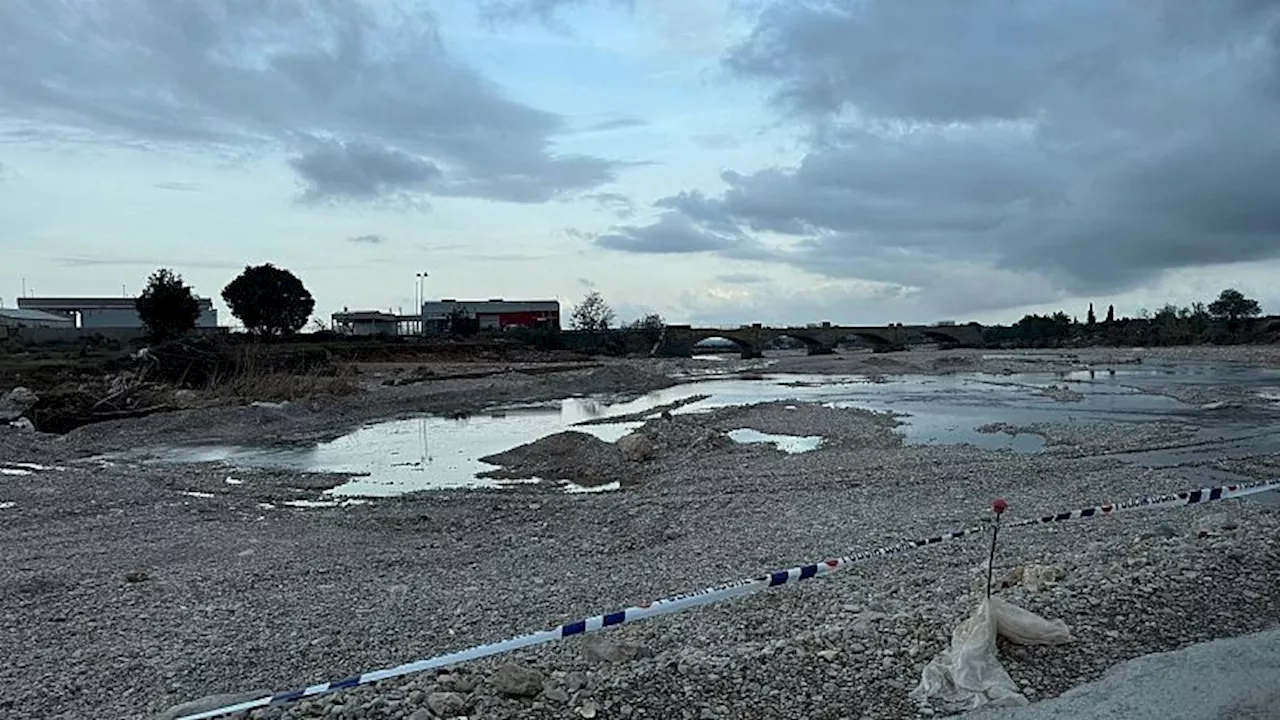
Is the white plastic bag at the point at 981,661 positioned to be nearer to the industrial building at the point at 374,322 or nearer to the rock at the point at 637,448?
the rock at the point at 637,448

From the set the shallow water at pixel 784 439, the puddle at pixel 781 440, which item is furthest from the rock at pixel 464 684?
the puddle at pixel 781 440

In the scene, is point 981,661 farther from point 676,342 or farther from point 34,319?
A: point 34,319

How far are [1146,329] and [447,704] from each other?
139818mm

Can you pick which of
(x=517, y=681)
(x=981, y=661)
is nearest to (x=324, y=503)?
(x=517, y=681)

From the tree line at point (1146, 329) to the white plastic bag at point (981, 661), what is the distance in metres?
123

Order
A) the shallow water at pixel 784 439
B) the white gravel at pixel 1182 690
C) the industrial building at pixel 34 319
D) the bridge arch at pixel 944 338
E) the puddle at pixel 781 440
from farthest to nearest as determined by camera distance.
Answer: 1. the bridge arch at pixel 944 338
2. the industrial building at pixel 34 319
3. the puddle at pixel 781 440
4. the shallow water at pixel 784 439
5. the white gravel at pixel 1182 690

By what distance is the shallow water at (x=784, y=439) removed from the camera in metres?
22.7

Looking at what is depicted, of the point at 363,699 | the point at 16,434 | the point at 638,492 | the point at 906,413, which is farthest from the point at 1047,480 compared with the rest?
the point at 16,434

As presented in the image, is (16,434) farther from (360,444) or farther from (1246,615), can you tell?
(1246,615)

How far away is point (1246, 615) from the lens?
6.99 m

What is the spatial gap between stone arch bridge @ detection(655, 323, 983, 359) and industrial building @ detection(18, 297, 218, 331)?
5922 centimetres

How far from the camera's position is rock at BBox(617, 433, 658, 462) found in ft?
73.1

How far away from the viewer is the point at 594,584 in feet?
34.1

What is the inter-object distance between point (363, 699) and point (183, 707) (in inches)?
45.5
